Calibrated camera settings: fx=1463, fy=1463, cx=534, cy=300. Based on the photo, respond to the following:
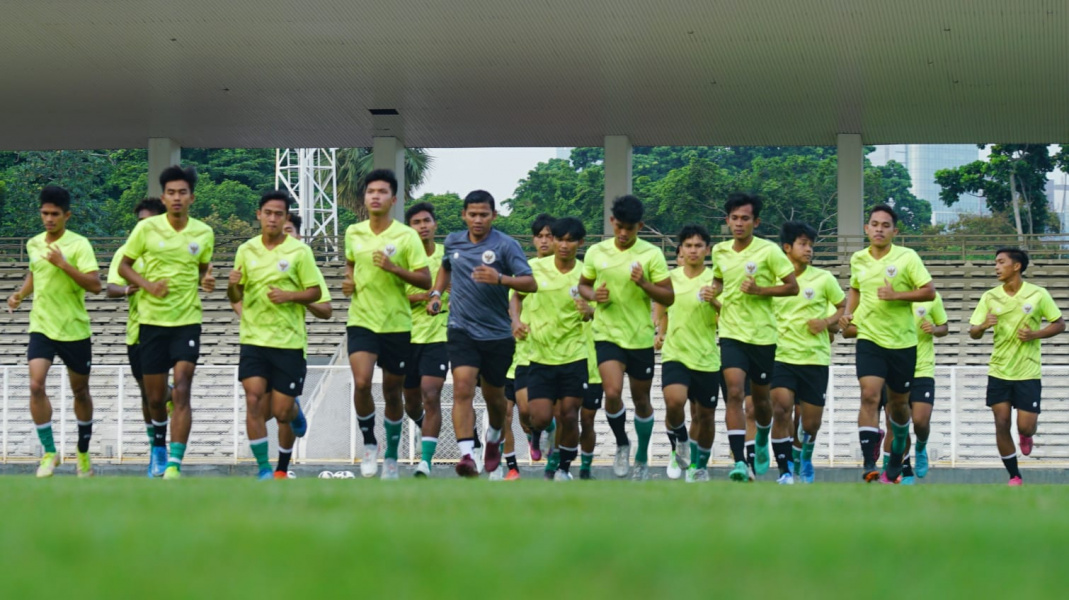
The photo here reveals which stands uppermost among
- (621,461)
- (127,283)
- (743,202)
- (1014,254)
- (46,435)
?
(743,202)

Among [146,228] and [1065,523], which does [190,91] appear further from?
[1065,523]

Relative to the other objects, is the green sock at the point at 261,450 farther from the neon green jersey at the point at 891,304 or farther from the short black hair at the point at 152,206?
→ the neon green jersey at the point at 891,304

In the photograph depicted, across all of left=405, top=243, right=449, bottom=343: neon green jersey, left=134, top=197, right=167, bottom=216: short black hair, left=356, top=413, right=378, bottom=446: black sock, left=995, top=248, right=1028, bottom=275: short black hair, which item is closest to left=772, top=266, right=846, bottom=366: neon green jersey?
left=995, top=248, right=1028, bottom=275: short black hair

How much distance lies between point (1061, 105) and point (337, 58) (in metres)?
15.5

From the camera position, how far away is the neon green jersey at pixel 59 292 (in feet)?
40.7

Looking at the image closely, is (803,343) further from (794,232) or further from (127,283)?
(127,283)

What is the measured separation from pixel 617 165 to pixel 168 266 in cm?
2383

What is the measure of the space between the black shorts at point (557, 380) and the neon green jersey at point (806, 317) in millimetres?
2408

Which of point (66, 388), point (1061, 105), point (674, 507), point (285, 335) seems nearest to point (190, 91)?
point (66, 388)

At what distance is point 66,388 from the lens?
2178 cm

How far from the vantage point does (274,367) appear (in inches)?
461

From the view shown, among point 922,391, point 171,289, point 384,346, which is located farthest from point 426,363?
point 922,391

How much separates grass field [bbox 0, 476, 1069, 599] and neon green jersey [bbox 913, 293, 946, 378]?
914 cm

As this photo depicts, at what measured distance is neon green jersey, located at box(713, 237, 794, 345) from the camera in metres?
12.6
